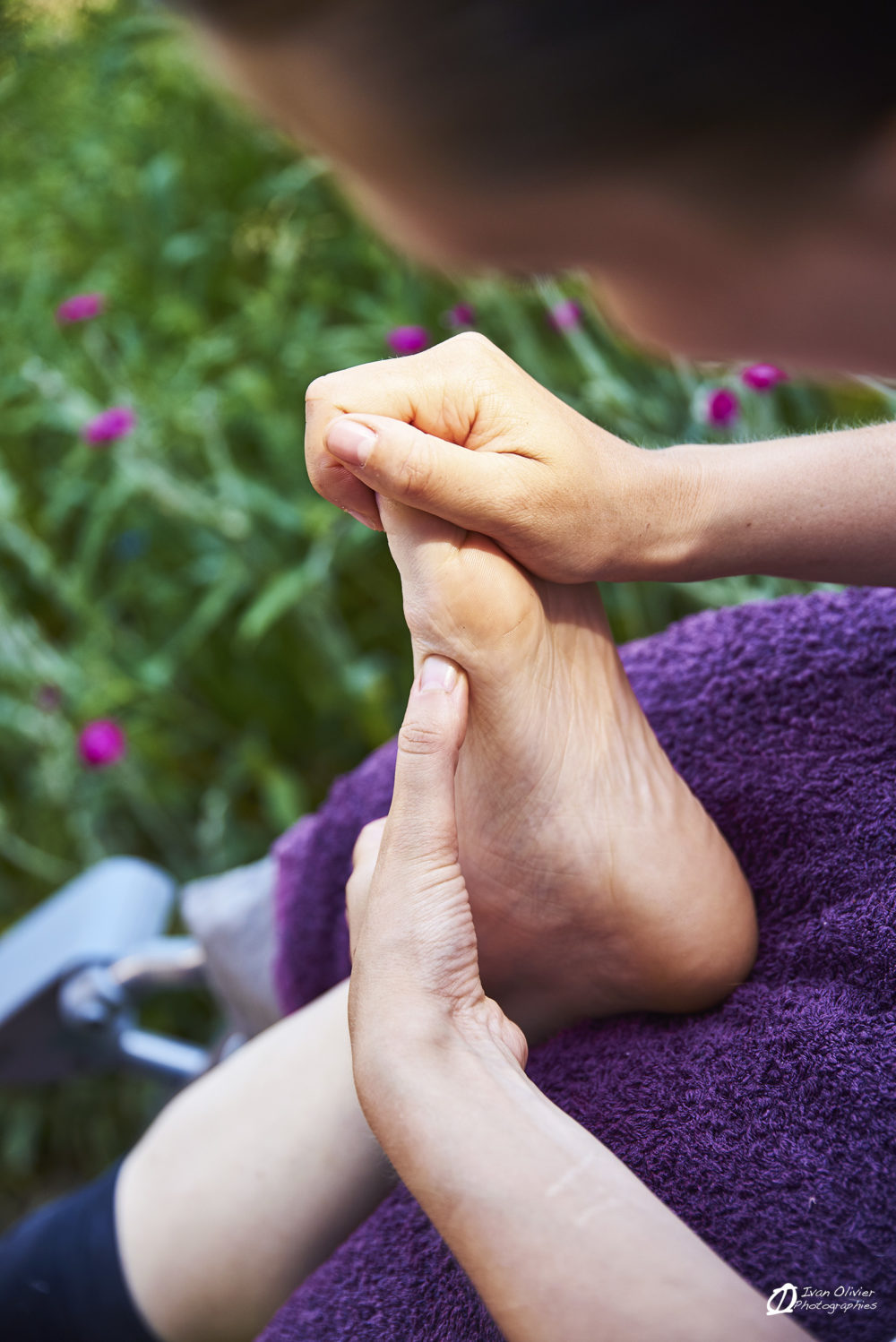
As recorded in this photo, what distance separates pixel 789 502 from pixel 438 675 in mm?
237

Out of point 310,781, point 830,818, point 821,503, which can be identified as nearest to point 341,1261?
point 830,818

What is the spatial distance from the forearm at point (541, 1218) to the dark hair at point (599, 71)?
0.39m

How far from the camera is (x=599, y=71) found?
0.98 feet

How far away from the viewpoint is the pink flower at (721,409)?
110 centimetres

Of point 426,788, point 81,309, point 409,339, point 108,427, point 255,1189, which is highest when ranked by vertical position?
point 81,309

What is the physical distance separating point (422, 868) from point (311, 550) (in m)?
0.96

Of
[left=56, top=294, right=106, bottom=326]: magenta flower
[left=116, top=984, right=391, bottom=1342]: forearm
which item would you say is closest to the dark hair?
[left=116, top=984, right=391, bottom=1342]: forearm

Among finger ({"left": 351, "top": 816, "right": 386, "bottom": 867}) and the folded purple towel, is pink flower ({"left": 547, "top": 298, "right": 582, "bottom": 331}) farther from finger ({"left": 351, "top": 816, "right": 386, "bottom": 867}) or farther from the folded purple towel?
finger ({"left": 351, "top": 816, "right": 386, "bottom": 867})

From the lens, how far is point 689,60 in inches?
11.8

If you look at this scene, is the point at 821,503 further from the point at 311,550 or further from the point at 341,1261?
the point at 311,550

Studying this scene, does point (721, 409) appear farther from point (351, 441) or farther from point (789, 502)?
point (351, 441)

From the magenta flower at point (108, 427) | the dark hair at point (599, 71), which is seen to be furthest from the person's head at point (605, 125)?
the magenta flower at point (108, 427)

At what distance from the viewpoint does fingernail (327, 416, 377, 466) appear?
53 cm

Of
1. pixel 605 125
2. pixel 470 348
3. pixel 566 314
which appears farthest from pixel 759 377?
pixel 605 125
